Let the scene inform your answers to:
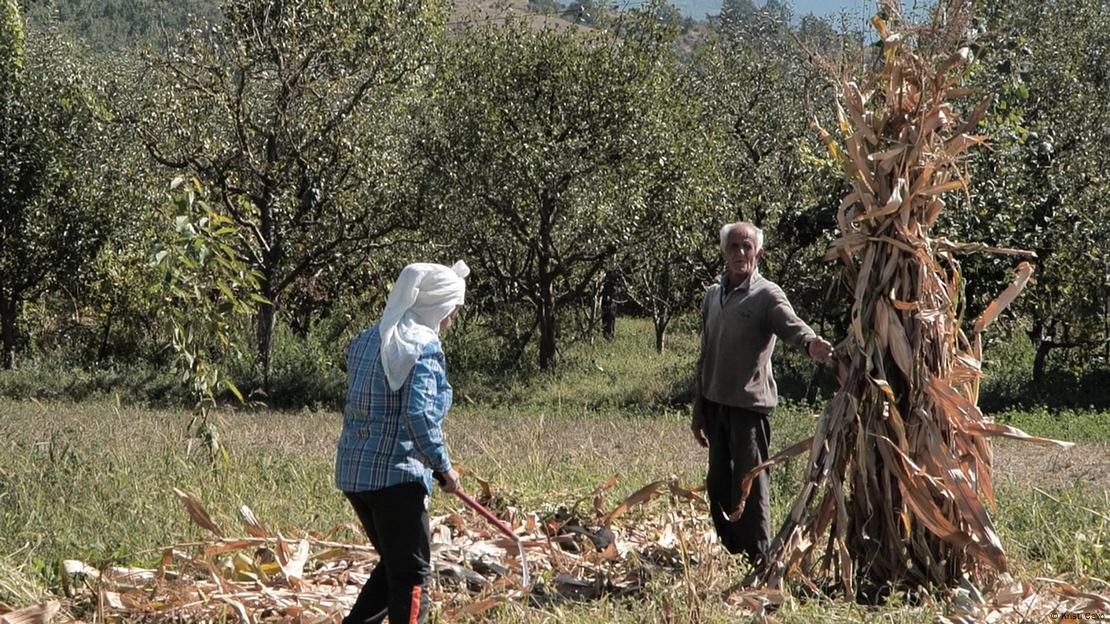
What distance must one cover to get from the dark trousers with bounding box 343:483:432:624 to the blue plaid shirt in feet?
0.20

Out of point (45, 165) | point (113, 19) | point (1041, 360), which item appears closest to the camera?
point (1041, 360)

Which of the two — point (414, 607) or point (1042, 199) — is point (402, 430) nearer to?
point (414, 607)

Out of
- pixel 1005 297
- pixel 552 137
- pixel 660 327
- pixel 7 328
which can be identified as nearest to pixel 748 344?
pixel 1005 297

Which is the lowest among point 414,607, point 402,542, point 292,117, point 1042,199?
point 414,607

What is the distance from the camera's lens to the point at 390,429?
4738mm

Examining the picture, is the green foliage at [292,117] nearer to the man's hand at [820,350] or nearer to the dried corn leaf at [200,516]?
the dried corn leaf at [200,516]

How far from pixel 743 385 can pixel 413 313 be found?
1.87m

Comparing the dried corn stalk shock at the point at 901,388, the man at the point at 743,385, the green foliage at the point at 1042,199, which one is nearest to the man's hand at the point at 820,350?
the dried corn stalk shock at the point at 901,388

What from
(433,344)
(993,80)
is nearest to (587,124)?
(993,80)

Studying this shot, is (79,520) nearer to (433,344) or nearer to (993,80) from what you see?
(433,344)

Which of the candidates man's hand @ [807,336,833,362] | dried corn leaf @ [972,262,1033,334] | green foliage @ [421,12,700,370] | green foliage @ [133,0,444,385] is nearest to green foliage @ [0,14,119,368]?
green foliage @ [133,0,444,385]

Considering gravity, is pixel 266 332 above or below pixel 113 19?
below

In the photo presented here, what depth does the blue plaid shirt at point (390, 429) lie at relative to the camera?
4699 millimetres

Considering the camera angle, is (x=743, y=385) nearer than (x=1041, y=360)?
Yes
